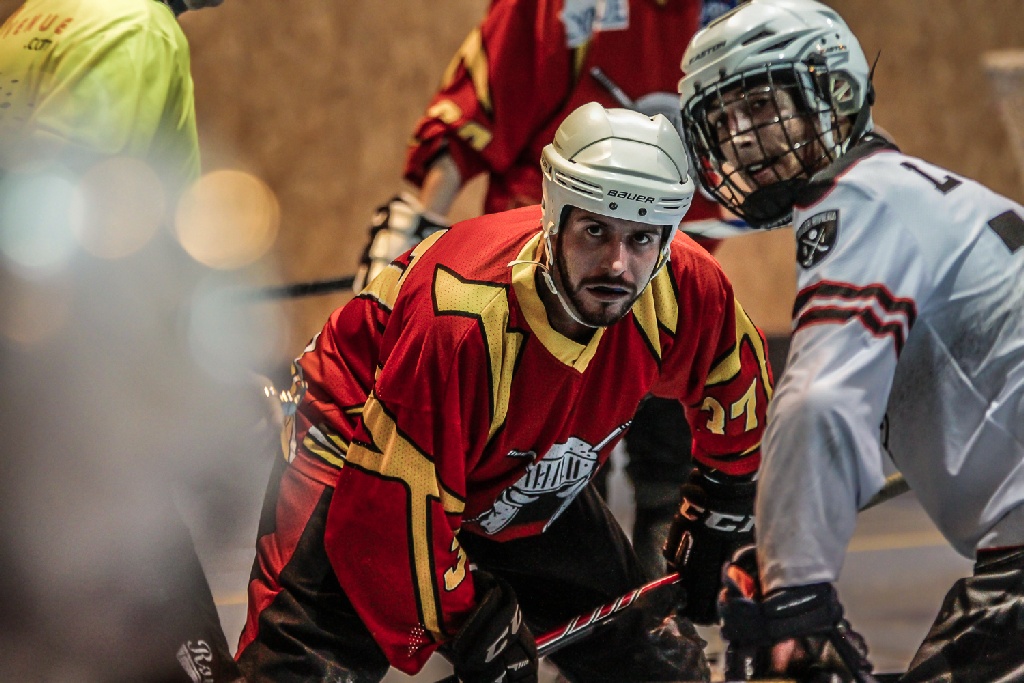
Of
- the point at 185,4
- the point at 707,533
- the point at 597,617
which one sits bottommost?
the point at 597,617

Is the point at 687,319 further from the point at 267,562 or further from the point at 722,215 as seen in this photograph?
the point at 722,215

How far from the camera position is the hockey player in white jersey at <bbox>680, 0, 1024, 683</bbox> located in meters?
1.18

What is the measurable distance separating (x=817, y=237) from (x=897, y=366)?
0.19 metres

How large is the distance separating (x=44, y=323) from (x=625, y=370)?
892 millimetres

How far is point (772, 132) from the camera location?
1513 mm

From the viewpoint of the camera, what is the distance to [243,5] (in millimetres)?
4039

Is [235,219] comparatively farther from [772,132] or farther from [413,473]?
[772,132]

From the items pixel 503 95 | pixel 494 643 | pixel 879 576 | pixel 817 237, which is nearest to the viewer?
pixel 817 237

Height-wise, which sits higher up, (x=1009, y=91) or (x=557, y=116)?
(x=557, y=116)

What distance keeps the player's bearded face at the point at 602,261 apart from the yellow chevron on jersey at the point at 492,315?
0.09 m

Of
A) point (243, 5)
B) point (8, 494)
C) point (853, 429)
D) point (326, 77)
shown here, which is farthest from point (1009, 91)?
point (8, 494)

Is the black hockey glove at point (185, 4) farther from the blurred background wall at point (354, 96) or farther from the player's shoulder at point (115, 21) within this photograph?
the blurred background wall at point (354, 96)

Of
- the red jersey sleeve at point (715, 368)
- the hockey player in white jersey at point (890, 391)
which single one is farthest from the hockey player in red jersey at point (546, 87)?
the hockey player in white jersey at point (890, 391)

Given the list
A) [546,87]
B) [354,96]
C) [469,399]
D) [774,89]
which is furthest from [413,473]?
[354,96]
